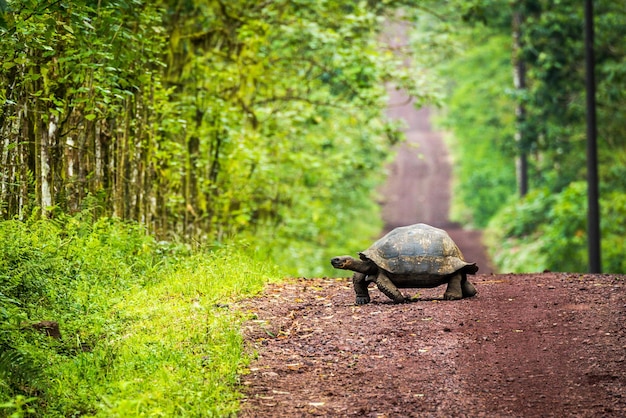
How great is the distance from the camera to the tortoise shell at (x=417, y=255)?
993 cm

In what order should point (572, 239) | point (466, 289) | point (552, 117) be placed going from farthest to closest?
1. point (552, 117)
2. point (572, 239)
3. point (466, 289)

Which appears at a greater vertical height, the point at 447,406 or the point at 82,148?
the point at 82,148

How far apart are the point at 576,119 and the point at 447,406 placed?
2451 cm

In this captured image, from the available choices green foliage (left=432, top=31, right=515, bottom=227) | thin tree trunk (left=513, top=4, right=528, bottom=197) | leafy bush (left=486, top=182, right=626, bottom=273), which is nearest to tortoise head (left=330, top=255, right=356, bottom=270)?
leafy bush (left=486, top=182, right=626, bottom=273)

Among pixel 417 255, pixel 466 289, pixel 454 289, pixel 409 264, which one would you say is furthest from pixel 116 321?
pixel 466 289

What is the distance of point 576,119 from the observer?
30188 millimetres

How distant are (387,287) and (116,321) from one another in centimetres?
283

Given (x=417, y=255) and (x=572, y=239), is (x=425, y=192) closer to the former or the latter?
(x=572, y=239)

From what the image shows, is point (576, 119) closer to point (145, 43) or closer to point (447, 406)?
point (145, 43)

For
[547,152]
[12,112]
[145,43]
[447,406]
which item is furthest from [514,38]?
[447,406]

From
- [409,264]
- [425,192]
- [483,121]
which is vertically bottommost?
[425,192]

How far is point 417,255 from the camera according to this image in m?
9.95

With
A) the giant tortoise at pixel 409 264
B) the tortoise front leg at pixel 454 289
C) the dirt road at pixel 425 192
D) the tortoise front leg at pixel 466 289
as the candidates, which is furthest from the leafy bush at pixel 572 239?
the giant tortoise at pixel 409 264

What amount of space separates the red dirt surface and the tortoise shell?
386 millimetres
